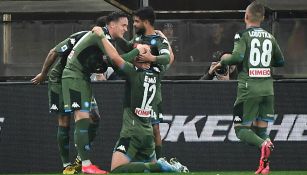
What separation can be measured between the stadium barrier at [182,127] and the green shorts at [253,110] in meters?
2.52

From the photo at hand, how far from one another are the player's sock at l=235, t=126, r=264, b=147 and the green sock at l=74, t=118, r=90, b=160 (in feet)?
5.88

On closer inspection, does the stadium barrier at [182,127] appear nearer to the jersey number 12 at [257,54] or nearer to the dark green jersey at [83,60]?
the dark green jersey at [83,60]

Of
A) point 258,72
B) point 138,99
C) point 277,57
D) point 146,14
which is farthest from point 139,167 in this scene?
point 277,57

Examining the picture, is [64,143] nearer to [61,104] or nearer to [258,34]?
[61,104]

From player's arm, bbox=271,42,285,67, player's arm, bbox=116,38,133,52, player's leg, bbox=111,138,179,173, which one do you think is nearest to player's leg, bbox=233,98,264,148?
player's arm, bbox=271,42,285,67

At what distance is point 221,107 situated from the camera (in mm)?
14945

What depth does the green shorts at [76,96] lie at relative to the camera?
1237 centimetres

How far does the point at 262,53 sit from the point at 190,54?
5.19 m

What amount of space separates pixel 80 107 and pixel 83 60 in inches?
22.3

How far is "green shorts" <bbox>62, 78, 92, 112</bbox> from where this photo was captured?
1237cm

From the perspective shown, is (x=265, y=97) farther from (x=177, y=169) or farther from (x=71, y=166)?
(x=71, y=166)

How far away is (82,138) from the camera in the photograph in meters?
12.3

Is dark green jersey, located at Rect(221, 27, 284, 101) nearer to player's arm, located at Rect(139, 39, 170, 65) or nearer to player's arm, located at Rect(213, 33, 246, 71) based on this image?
player's arm, located at Rect(213, 33, 246, 71)

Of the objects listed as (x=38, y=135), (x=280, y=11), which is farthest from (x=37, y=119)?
(x=280, y=11)
